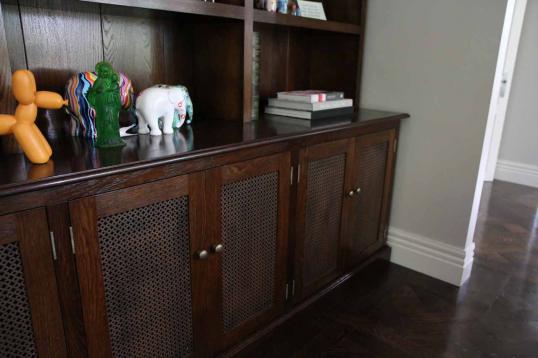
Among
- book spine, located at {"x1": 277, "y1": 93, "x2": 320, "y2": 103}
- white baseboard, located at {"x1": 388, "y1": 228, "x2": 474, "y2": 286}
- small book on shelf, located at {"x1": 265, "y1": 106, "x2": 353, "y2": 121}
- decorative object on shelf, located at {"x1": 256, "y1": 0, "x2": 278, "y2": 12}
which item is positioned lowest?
white baseboard, located at {"x1": 388, "y1": 228, "x2": 474, "y2": 286}

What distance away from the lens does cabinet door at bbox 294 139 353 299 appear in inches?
64.1

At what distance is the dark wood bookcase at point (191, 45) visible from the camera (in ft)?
4.15

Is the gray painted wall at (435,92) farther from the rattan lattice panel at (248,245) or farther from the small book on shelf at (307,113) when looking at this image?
the rattan lattice panel at (248,245)

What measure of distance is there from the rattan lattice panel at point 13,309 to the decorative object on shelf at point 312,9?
1.59m

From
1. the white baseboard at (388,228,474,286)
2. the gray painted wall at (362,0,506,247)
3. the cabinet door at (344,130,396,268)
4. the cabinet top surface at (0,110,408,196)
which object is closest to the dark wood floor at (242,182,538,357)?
the white baseboard at (388,228,474,286)

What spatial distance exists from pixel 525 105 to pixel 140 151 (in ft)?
12.4

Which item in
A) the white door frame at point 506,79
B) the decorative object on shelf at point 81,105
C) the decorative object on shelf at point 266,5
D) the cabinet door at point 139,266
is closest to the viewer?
the cabinet door at point 139,266

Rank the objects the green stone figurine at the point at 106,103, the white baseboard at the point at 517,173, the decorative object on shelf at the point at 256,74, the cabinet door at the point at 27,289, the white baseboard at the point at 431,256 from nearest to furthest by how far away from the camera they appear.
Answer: the cabinet door at the point at 27,289
the green stone figurine at the point at 106,103
the decorative object on shelf at the point at 256,74
the white baseboard at the point at 431,256
the white baseboard at the point at 517,173

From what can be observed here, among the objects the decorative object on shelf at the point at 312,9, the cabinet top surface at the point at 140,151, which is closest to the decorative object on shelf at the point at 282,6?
the decorative object on shelf at the point at 312,9

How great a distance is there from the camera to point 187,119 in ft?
4.92

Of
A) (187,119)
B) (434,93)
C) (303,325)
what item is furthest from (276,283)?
(434,93)

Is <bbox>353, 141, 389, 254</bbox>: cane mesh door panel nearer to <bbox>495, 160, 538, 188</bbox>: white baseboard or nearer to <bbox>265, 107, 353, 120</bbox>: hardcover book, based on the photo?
<bbox>265, 107, 353, 120</bbox>: hardcover book

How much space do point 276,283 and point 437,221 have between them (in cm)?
101

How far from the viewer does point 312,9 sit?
2008 mm
